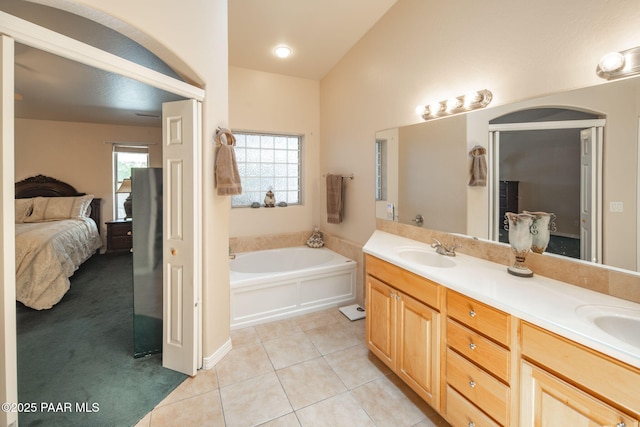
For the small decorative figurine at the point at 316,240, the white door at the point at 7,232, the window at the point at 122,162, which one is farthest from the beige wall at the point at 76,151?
the white door at the point at 7,232

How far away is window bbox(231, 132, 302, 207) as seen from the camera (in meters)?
3.78

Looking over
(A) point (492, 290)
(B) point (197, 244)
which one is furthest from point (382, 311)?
(B) point (197, 244)

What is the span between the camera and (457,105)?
1997 millimetres

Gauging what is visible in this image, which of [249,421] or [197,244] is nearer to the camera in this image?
[249,421]

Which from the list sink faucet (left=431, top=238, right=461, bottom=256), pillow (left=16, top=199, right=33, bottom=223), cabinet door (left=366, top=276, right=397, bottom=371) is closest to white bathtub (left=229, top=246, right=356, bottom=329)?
cabinet door (left=366, top=276, right=397, bottom=371)

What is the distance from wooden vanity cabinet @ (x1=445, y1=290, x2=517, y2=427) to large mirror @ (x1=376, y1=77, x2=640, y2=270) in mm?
612

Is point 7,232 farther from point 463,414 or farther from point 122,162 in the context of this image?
point 122,162

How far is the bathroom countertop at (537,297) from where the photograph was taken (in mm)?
928

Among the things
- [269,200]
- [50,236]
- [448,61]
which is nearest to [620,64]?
[448,61]

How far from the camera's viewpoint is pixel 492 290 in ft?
4.39

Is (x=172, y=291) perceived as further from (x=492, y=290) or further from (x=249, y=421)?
(x=492, y=290)

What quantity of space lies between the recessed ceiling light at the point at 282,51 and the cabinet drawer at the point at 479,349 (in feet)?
10.6

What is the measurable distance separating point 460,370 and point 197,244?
1790 millimetres

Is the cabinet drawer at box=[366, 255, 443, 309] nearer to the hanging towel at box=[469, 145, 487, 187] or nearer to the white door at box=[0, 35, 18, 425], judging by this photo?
the hanging towel at box=[469, 145, 487, 187]
